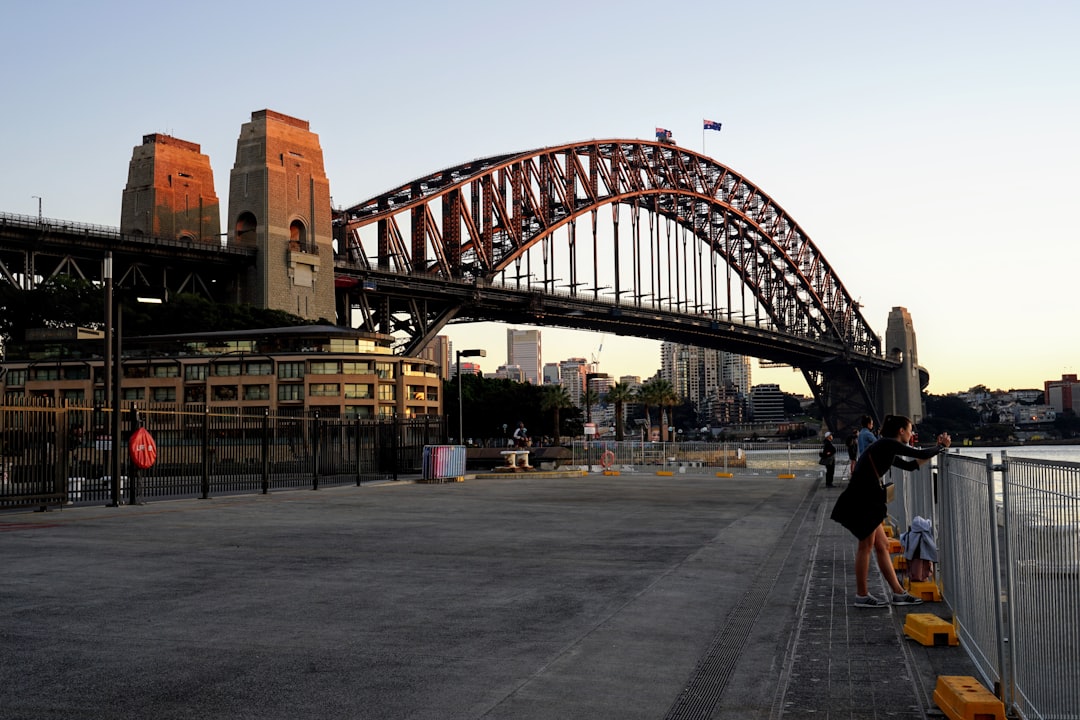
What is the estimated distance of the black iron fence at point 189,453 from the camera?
21.4 m

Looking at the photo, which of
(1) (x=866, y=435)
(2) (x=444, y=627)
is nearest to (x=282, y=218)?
(1) (x=866, y=435)

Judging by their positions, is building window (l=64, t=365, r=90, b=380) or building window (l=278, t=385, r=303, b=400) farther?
building window (l=278, t=385, r=303, b=400)

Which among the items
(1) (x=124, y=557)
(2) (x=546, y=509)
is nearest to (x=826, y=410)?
(2) (x=546, y=509)

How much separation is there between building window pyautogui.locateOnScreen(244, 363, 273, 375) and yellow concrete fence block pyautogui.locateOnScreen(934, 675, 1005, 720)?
75742 millimetres

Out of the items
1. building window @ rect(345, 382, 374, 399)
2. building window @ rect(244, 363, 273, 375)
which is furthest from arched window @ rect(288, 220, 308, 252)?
building window @ rect(345, 382, 374, 399)

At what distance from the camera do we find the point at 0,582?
10.9m

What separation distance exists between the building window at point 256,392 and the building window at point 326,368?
14.0 ft

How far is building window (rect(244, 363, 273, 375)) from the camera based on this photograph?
259 ft

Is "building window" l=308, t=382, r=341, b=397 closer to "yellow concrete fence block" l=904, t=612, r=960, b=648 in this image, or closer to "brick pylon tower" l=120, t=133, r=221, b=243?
"brick pylon tower" l=120, t=133, r=221, b=243

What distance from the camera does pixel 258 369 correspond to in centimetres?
7925

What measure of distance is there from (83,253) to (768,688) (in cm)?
8192

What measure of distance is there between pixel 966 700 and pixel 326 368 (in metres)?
75.3

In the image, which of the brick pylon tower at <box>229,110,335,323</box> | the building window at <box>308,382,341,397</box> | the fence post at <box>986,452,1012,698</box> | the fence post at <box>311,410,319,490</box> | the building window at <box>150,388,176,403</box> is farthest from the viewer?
the brick pylon tower at <box>229,110,335,323</box>

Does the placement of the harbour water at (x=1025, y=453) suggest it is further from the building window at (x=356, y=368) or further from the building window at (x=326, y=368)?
the building window at (x=326, y=368)
